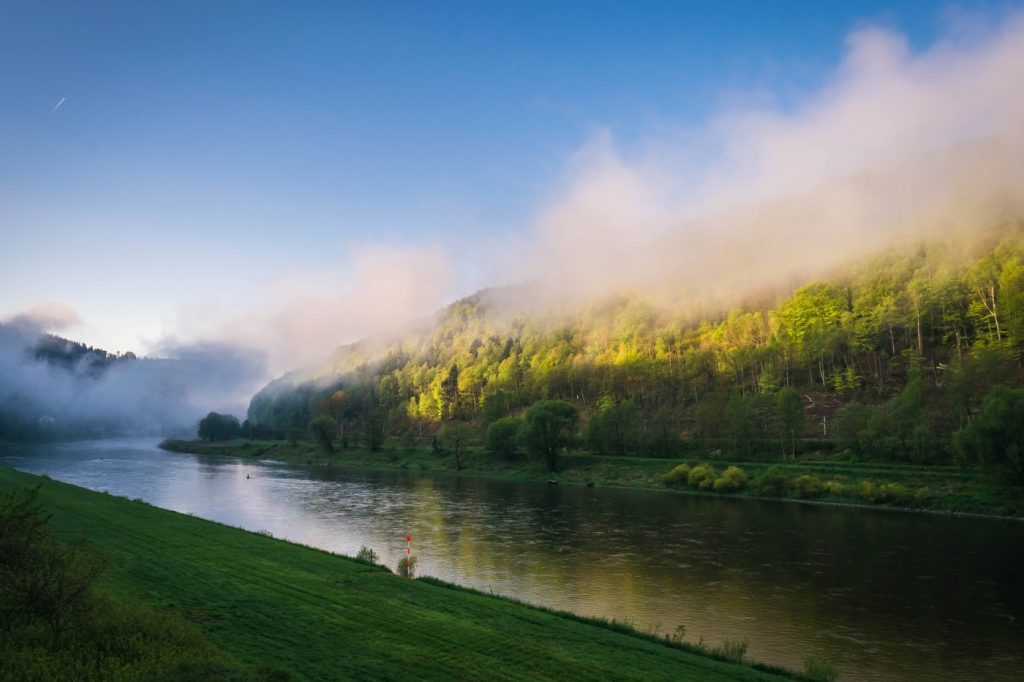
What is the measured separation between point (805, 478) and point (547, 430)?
40.8m

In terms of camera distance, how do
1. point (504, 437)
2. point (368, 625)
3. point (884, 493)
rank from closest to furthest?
point (368, 625), point (884, 493), point (504, 437)

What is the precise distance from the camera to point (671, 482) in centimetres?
7931

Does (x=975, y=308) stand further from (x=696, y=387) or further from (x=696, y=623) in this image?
(x=696, y=623)

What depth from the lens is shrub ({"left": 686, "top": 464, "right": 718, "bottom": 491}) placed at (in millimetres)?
74812

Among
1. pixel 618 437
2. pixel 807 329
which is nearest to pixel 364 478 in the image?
pixel 618 437

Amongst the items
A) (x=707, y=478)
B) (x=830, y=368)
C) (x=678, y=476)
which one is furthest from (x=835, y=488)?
→ (x=830, y=368)

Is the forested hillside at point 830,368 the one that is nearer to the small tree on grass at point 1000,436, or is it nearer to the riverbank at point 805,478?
Answer: the riverbank at point 805,478

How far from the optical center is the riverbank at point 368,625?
14969mm

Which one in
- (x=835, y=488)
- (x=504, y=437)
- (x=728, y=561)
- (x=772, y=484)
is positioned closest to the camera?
(x=728, y=561)

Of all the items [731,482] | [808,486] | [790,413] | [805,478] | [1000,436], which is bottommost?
[731,482]

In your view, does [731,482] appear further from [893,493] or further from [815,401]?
[815,401]

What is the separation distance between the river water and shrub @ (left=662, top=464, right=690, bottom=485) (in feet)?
26.0

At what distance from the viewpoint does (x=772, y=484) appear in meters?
69.9

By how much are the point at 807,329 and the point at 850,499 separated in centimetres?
7197
